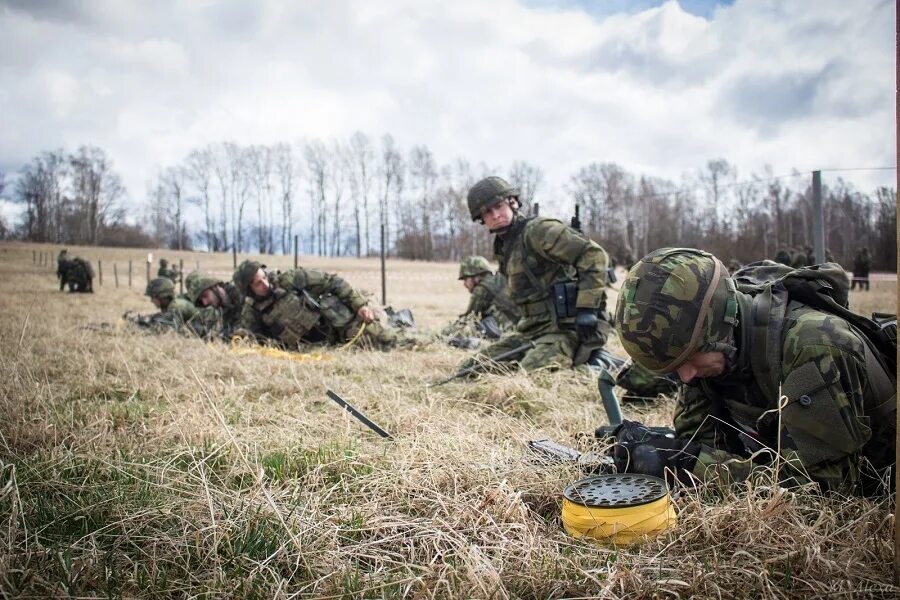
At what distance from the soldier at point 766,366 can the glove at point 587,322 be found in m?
2.55

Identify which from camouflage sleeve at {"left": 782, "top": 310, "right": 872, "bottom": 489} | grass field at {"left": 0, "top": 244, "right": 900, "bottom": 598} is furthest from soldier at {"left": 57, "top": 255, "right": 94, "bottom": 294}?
camouflage sleeve at {"left": 782, "top": 310, "right": 872, "bottom": 489}

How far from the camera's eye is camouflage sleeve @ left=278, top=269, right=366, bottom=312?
7531 mm

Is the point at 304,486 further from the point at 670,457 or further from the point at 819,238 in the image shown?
the point at 819,238

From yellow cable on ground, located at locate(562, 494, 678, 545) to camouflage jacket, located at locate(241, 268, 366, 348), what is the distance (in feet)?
19.5

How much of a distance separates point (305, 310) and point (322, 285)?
0.45 metres

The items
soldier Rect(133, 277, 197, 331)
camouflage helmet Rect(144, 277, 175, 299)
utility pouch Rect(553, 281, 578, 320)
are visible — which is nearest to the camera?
utility pouch Rect(553, 281, 578, 320)

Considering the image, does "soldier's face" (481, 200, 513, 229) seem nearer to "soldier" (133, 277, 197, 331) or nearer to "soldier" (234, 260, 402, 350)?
"soldier" (234, 260, 402, 350)

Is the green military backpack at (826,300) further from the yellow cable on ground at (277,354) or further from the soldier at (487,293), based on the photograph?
the soldier at (487,293)

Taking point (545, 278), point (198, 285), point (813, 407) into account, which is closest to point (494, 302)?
point (545, 278)

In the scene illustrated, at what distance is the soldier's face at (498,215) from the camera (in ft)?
17.1

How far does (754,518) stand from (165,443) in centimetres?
254

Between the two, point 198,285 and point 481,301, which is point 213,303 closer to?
point 198,285

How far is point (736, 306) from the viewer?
6.79ft

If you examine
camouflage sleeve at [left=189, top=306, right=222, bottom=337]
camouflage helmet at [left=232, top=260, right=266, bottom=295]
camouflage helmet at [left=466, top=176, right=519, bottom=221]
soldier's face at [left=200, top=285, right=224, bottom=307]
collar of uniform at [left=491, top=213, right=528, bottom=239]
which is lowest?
camouflage sleeve at [left=189, top=306, right=222, bottom=337]
